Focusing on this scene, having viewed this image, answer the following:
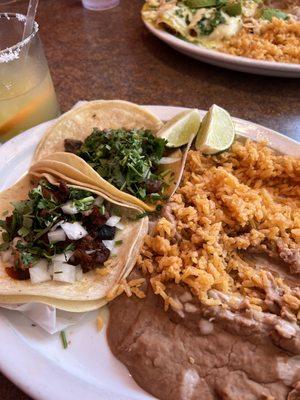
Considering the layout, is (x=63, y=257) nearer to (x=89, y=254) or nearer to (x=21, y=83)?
(x=89, y=254)

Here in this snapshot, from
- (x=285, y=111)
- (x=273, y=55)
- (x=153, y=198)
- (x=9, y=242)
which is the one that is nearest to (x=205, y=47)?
(x=273, y=55)

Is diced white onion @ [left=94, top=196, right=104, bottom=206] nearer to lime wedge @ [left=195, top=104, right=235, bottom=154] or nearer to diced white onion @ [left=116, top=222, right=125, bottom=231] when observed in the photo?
diced white onion @ [left=116, top=222, right=125, bottom=231]

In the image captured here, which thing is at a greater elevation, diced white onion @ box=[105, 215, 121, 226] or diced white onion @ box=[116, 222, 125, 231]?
diced white onion @ box=[105, 215, 121, 226]

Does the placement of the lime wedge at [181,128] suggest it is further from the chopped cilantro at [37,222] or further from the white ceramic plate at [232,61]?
the white ceramic plate at [232,61]

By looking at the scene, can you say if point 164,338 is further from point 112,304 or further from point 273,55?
point 273,55

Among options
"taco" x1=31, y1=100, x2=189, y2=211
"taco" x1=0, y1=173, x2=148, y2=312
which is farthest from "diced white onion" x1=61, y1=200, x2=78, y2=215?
"taco" x1=31, y1=100, x2=189, y2=211

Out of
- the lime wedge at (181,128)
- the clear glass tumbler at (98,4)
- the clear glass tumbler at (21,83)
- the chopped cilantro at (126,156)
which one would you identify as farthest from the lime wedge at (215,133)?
the clear glass tumbler at (98,4)

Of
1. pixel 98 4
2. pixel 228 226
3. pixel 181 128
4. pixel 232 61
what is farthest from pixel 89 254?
pixel 98 4

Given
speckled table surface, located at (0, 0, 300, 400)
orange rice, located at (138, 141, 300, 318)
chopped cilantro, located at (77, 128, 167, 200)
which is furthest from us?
speckled table surface, located at (0, 0, 300, 400)
